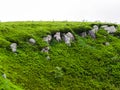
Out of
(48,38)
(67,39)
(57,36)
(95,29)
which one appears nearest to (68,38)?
(67,39)

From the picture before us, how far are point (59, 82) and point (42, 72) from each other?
2.70 m

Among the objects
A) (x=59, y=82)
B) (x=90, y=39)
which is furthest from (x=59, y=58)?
(x=90, y=39)

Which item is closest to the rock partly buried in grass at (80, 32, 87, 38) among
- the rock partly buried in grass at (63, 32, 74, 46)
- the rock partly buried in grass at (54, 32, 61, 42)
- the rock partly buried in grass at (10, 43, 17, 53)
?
the rock partly buried in grass at (63, 32, 74, 46)

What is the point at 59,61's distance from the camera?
53.7 meters

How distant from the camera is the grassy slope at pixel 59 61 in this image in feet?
158

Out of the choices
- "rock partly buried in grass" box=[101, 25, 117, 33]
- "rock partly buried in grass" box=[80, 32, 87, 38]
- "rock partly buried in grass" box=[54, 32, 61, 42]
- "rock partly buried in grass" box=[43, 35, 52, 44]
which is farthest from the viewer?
"rock partly buried in grass" box=[101, 25, 117, 33]

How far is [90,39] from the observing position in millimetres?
62875

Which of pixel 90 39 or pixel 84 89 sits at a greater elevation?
pixel 90 39

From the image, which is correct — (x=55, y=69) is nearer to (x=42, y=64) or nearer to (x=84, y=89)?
(x=42, y=64)

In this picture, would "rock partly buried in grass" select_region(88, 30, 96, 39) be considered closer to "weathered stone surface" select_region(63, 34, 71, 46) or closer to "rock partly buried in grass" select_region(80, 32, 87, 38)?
"rock partly buried in grass" select_region(80, 32, 87, 38)

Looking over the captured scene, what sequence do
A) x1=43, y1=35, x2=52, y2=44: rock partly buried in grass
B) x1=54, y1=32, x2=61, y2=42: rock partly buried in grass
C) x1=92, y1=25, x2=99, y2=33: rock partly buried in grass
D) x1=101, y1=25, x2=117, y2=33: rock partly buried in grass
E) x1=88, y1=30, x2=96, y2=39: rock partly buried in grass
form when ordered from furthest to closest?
1. x1=101, y1=25, x2=117, y2=33: rock partly buried in grass
2. x1=92, y1=25, x2=99, y2=33: rock partly buried in grass
3. x1=88, y1=30, x2=96, y2=39: rock partly buried in grass
4. x1=54, y1=32, x2=61, y2=42: rock partly buried in grass
5. x1=43, y1=35, x2=52, y2=44: rock partly buried in grass

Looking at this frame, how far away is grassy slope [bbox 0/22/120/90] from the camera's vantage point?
158ft

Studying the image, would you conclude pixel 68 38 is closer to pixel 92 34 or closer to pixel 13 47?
pixel 92 34

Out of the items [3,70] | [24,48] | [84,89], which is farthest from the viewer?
[24,48]
